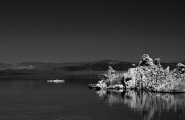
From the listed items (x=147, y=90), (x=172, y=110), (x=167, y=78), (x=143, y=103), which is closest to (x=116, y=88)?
(x=147, y=90)

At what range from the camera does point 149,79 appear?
95.5 meters

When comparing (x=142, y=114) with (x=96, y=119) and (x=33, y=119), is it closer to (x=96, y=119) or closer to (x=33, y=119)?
(x=96, y=119)

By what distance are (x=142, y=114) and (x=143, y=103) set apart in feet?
48.0

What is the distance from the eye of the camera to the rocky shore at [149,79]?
87.6 m

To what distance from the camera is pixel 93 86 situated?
10719cm

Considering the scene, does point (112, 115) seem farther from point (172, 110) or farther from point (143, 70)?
point (143, 70)

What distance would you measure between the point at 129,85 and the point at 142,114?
48816 millimetres

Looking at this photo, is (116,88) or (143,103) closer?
(143,103)

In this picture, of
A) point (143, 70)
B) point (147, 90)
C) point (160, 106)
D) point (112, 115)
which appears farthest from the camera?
point (143, 70)

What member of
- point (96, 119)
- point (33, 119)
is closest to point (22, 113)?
point (33, 119)

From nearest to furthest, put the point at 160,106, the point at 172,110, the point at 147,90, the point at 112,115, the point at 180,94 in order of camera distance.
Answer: the point at 112,115 < the point at 172,110 < the point at 160,106 < the point at 180,94 < the point at 147,90

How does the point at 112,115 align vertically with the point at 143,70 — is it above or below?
below

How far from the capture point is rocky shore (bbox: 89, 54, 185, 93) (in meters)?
87.6

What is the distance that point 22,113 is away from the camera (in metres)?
53.8
